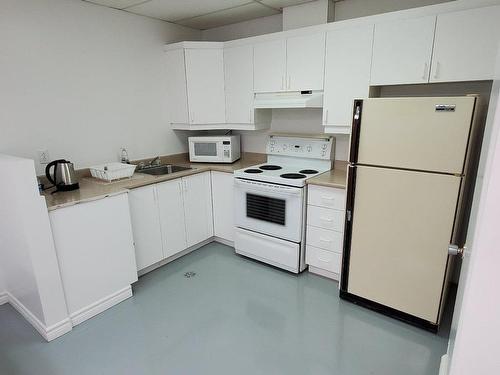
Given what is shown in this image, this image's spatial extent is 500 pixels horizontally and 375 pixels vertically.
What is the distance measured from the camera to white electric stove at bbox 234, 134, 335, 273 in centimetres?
274

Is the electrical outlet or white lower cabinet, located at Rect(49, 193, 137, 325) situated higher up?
the electrical outlet

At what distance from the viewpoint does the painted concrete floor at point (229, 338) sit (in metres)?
1.87

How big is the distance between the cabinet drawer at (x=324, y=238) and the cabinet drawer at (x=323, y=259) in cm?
5

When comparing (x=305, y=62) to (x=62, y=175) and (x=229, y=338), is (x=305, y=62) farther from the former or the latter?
(x=229, y=338)

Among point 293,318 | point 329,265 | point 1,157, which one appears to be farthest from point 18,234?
point 329,265

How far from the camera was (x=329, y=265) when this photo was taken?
2730 millimetres

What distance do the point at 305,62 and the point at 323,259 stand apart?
183 centimetres

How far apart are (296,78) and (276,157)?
919 millimetres

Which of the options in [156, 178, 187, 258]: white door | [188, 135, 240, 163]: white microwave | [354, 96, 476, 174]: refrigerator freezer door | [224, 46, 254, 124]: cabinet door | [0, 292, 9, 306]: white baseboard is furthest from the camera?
[188, 135, 240, 163]: white microwave

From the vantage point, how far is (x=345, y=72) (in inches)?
102

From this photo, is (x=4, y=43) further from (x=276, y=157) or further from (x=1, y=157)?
(x=276, y=157)

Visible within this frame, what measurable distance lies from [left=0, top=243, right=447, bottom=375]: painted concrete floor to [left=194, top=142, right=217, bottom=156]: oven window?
1.51 metres

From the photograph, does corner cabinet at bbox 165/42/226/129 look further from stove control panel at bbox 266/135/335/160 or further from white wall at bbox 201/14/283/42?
stove control panel at bbox 266/135/335/160

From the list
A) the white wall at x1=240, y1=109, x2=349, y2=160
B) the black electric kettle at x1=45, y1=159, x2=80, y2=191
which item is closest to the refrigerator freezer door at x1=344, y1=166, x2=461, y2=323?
the white wall at x1=240, y1=109, x2=349, y2=160
